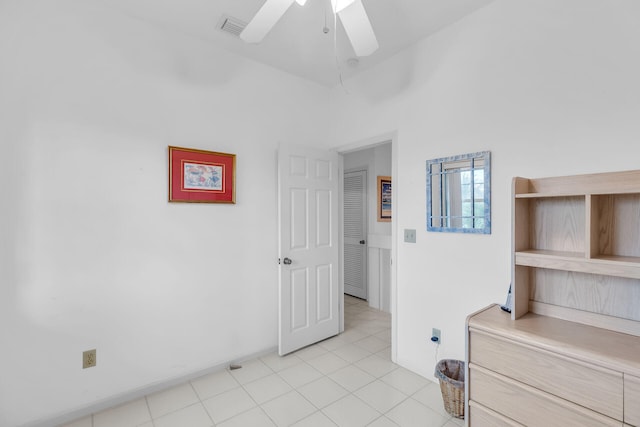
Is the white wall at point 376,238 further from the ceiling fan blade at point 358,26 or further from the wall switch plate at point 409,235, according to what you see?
the ceiling fan blade at point 358,26

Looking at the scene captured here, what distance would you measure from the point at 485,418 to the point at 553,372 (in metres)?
0.47

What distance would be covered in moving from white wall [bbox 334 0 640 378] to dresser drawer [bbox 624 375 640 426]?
0.78 m

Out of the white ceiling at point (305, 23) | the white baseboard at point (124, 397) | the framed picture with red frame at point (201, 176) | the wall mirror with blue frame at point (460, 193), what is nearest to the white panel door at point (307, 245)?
the framed picture with red frame at point (201, 176)

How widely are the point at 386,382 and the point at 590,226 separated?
1787mm

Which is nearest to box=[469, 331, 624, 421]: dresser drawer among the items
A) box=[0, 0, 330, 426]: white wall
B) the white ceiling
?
box=[0, 0, 330, 426]: white wall

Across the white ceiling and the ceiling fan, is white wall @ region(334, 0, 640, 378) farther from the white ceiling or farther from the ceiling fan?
the ceiling fan

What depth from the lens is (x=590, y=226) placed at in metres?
1.41

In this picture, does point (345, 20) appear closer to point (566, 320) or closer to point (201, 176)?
point (201, 176)

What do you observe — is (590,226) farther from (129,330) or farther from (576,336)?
(129,330)

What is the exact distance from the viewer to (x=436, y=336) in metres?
2.32

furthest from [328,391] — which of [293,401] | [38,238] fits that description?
[38,238]

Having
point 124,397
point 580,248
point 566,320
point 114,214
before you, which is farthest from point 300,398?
point 580,248

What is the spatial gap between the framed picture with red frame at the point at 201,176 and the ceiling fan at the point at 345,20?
3.66 ft

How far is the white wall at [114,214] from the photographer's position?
1.79 meters
